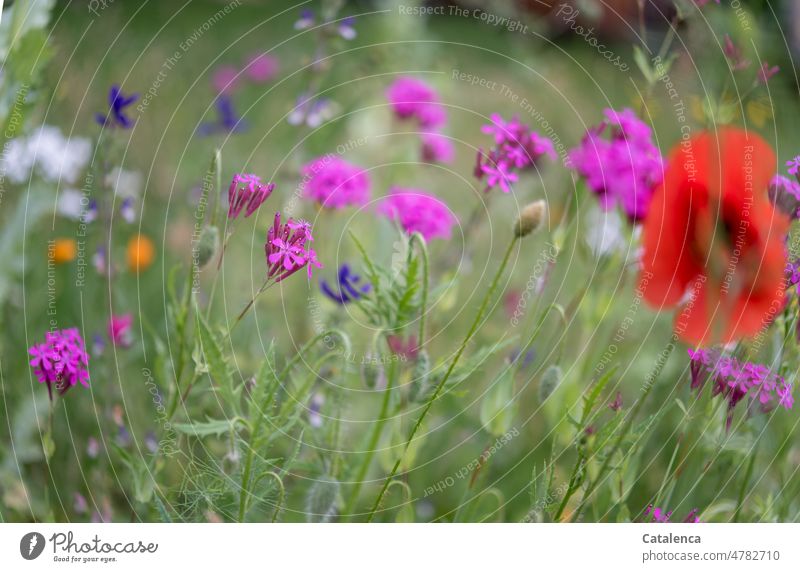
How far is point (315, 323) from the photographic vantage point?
1.83 feet

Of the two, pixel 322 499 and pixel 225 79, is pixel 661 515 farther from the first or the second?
pixel 225 79

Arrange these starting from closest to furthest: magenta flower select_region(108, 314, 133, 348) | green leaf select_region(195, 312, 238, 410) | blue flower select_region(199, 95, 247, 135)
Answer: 1. green leaf select_region(195, 312, 238, 410)
2. magenta flower select_region(108, 314, 133, 348)
3. blue flower select_region(199, 95, 247, 135)

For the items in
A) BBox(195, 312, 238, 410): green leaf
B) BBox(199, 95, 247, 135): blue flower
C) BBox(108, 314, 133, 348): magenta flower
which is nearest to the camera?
BBox(195, 312, 238, 410): green leaf

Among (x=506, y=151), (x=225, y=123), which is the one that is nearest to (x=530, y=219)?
(x=506, y=151)

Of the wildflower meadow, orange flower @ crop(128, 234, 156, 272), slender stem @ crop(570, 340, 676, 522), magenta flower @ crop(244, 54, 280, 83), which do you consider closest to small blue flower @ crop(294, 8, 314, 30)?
the wildflower meadow

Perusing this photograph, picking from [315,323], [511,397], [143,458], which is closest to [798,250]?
[511,397]

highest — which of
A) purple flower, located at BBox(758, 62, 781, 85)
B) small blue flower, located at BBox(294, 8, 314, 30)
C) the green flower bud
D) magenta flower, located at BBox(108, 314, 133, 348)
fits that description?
small blue flower, located at BBox(294, 8, 314, 30)

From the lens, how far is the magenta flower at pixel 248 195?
0.42 metres

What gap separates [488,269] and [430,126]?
0.51 ft

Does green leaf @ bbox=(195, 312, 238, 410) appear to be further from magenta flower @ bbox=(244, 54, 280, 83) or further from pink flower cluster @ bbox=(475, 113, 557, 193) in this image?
magenta flower @ bbox=(244, 54, 280, 83)

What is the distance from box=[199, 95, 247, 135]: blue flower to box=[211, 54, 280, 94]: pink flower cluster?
0.14 ft

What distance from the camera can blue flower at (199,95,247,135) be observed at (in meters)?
0.61

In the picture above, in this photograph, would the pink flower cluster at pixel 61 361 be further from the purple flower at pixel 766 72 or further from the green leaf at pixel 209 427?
the purple flower at pixel 766 72

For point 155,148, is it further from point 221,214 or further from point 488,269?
point 488,269
